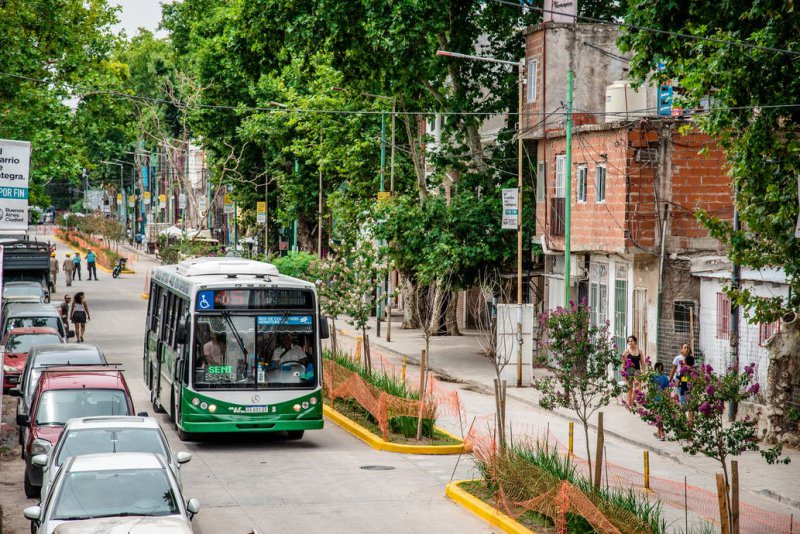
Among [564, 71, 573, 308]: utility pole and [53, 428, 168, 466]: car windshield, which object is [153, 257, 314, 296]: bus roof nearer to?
[53, 428, 168, 466]: car windshield

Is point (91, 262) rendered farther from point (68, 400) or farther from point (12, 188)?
point (12, 188)

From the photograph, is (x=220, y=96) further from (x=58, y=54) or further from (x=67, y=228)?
(x=67, y=228)

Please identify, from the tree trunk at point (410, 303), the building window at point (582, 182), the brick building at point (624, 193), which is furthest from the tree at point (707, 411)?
the tree trunk at point (410, 303)

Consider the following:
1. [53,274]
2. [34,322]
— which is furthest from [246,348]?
→ [53,274]

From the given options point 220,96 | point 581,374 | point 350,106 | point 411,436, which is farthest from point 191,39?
point 581,374

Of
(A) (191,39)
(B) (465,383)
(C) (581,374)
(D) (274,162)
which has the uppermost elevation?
(A) (191,39)

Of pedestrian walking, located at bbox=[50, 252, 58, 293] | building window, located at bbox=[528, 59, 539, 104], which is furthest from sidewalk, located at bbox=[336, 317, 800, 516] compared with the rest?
pedestrian walking, located at bbox=[50, 252, 58, 293]

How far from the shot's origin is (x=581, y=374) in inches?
670

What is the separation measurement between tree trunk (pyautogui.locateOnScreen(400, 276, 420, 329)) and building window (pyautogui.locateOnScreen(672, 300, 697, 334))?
17022mm

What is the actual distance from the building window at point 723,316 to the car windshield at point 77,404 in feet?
45.6

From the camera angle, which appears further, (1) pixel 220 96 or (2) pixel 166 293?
(1) pixel 220 96

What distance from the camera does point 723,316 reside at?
2627 cm

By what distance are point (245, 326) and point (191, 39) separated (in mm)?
51921

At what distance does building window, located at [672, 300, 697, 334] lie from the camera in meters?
27.8
